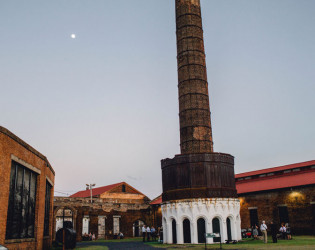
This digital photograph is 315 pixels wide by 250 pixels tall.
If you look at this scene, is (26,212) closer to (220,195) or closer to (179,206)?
(179,206)

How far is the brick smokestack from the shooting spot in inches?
984

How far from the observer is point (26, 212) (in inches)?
526

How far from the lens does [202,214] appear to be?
19.7m

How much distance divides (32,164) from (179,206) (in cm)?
1037

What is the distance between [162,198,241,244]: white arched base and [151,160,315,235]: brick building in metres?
5.29

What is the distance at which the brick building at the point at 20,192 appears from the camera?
10.8 meters

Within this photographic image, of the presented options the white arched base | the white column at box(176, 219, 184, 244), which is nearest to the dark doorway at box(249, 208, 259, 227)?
the white arched base

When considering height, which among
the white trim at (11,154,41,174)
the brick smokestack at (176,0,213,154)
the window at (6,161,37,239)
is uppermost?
the brick smokestack at (176,0,213,154)

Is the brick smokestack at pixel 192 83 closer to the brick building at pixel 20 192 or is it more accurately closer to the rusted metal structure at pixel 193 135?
the rusted metal structure at pixel 193 135

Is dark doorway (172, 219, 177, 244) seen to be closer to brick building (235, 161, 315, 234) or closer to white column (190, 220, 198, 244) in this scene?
white column (190, 220, 198, 244)

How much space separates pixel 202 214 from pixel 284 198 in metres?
8.50

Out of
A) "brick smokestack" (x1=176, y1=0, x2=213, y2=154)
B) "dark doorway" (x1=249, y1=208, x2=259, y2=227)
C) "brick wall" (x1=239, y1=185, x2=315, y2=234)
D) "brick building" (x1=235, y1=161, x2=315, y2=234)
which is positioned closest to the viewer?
"brick wall" (x1=239, y1=185, x2=315, y2=234)

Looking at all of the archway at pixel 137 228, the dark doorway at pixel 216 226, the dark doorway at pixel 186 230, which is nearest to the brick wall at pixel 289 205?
the dark doorway at pixel 216 226

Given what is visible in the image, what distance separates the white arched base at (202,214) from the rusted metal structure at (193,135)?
1.48ft
